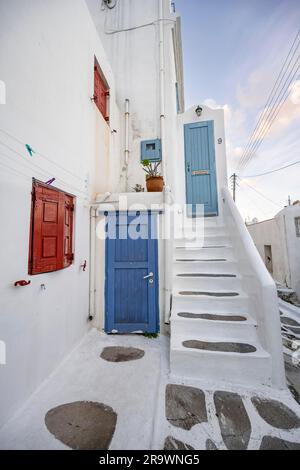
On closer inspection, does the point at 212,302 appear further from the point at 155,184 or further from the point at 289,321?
the point at 155,184

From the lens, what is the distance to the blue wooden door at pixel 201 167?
524cm

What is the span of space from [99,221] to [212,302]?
2458 mm

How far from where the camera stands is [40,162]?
2209 mm

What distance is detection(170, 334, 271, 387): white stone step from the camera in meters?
2.15

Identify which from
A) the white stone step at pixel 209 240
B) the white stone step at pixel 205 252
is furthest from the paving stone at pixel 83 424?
the white stone step at pixel 209 240

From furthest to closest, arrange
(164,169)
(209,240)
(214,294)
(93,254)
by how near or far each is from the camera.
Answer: (164,169) → (209,240) → (93,254) → (214,294)

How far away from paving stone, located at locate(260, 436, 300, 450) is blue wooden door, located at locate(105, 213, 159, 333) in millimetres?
1987

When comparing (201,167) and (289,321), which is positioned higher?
(201,167)

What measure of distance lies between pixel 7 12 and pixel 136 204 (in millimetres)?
2639

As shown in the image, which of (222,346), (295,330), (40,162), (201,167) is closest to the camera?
(40,162)

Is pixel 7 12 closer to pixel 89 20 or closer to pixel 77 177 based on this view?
pixel 77 177

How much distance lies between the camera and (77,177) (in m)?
3.06
